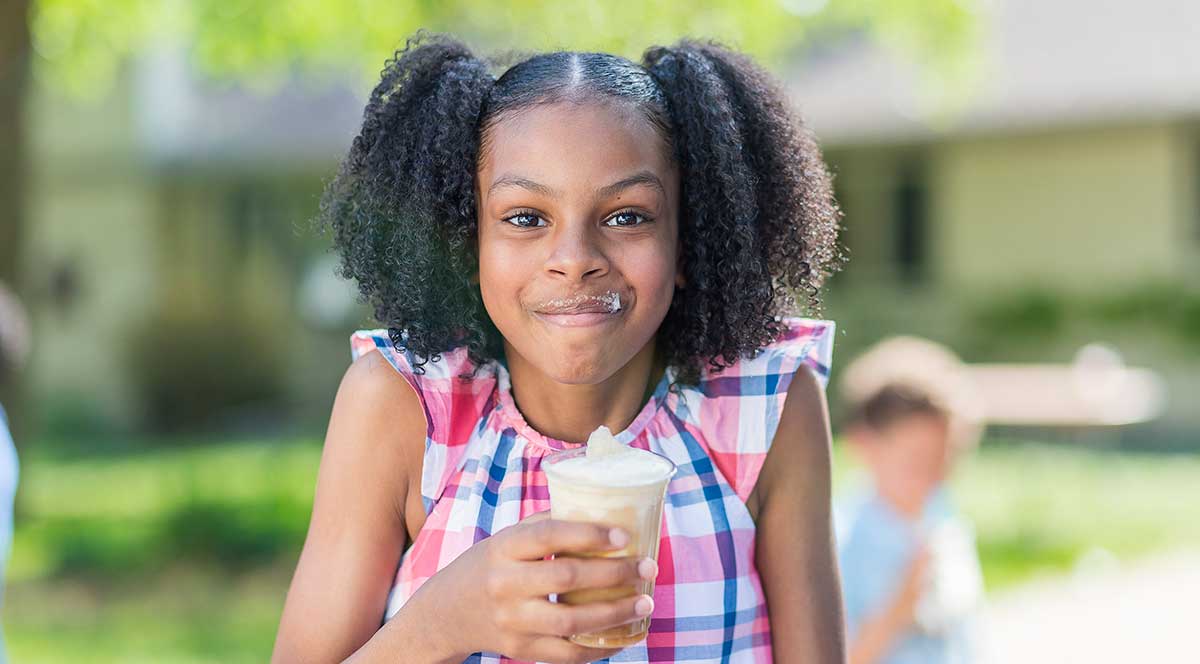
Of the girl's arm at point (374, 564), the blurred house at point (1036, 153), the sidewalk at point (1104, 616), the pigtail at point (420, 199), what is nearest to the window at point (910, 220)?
the blurred house at point (1036, 153)

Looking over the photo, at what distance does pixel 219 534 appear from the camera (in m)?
8.10

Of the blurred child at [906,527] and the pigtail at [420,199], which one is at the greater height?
the pigtail at [420,199]

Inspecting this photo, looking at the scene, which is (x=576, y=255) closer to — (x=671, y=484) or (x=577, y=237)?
(x=577, y=237)

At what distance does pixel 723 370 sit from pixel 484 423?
1.23 feet

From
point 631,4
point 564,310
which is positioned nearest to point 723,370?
point 564,310

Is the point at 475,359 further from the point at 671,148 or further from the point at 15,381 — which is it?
the point at 15,381

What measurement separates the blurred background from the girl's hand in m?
3.68

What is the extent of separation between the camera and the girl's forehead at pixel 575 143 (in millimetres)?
1647

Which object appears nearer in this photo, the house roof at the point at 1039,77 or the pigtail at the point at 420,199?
the pigtail at the point at 420,199

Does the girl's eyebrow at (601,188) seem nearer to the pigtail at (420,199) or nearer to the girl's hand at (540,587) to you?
the pigtail at (420,199)

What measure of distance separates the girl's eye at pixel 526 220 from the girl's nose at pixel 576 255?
4 centimetres

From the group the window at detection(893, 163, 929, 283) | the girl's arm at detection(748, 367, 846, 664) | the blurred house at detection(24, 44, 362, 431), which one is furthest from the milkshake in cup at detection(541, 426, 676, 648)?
the window at detection(893, 163, 929, 283)

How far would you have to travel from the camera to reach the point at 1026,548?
787cm

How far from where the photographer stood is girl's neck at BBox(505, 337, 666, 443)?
1.84 m
